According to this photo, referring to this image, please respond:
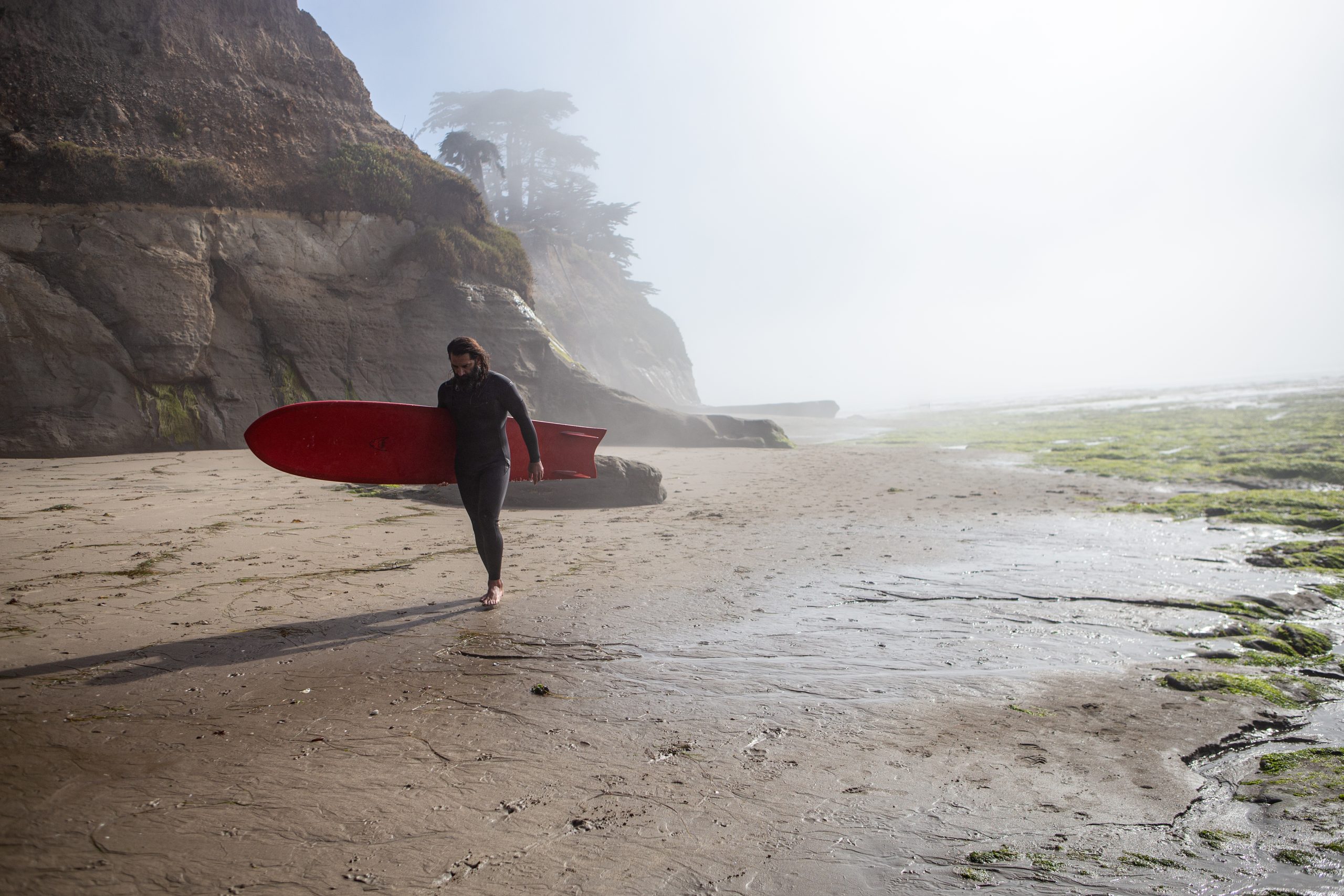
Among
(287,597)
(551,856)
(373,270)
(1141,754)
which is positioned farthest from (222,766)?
(373,270)

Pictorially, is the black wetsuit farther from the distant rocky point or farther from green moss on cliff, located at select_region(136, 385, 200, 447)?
the distant rocky point

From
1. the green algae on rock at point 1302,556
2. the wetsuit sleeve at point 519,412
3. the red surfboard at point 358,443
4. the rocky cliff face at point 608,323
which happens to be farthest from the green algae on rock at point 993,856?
the rocky cliff face at point 608,323

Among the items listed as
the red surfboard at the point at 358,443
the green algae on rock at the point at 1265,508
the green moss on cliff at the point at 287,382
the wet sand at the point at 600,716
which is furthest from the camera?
the green moss on cliff at the point at 287,382

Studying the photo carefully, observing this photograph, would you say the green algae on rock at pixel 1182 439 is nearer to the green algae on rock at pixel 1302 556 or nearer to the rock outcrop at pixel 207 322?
the green algae on rock at pixel 1302 556

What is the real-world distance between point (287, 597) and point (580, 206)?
45.1m

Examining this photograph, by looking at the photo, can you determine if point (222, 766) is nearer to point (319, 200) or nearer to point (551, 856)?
point (551, 856)

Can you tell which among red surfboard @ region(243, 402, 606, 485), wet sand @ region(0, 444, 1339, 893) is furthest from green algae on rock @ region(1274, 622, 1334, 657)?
red surfboard @ region(243, 402, 606, 485)

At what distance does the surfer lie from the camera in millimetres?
4828

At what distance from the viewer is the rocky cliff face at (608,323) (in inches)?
1436

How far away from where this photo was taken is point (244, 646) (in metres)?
3.85

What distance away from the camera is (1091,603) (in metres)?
5.09

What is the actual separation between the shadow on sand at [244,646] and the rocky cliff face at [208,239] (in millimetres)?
9702

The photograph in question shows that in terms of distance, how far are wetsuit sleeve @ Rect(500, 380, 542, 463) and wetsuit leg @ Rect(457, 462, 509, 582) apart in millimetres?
259

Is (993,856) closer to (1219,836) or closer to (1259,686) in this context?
(1219,836)
